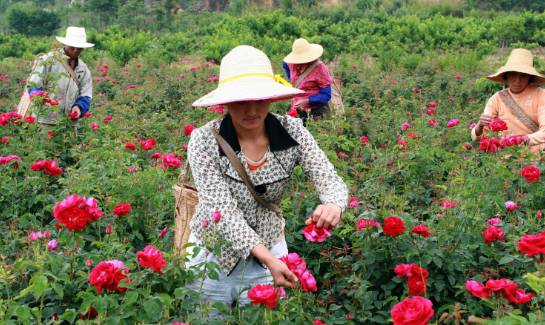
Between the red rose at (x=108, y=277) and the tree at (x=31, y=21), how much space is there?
93.7 ft

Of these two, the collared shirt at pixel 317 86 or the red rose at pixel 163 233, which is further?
the collared shirt at pixel 317 86

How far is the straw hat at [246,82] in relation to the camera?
2.53 metres

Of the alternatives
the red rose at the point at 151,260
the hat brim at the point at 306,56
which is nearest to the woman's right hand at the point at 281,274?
the red rose at the point at 151,260

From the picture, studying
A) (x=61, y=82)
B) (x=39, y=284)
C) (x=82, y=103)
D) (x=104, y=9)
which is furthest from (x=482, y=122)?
(x=104, y=9)

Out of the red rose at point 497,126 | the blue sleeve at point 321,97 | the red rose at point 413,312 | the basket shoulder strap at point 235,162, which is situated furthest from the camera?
the blue sleeve at point 321,97

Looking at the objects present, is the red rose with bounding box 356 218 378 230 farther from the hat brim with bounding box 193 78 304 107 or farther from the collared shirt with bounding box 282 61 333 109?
the collared shirt with bounding box 282 61 333 109

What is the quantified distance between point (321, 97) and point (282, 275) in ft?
13.6

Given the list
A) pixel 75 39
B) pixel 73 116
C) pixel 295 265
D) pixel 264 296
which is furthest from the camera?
pixel 75 39

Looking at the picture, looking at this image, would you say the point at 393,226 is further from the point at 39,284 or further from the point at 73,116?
the point at 73,116

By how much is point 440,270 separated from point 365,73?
31.0 ft

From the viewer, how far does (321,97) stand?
6.36 meters

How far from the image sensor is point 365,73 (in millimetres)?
12234

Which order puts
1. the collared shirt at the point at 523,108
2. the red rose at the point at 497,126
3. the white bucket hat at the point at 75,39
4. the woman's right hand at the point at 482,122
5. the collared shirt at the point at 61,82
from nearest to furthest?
the red rose at the point at 497,126 < the woman's right hand at the point at 482,122 < the collared shirt at the point at 523,108 < the collared shirt at the point at 61,82 < the white bucket hat at the point at 75,39

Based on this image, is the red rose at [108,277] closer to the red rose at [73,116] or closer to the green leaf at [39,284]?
the green leaf at [39,284]
